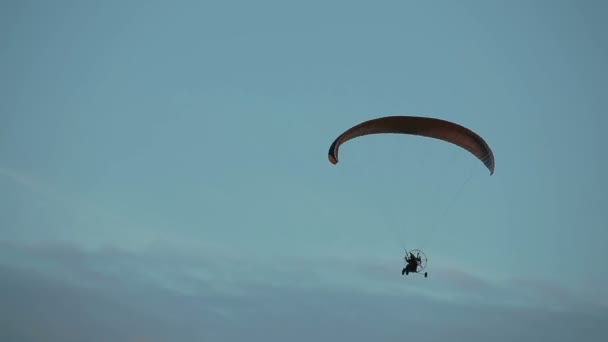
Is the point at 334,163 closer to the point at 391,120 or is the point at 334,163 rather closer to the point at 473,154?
the point at 391,120

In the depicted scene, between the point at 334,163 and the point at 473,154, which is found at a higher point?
the point at 473,154

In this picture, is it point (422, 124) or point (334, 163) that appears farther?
point (422, 124)

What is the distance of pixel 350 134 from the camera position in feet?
191

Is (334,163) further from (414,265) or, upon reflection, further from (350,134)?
(414,265)

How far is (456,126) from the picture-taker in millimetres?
58562

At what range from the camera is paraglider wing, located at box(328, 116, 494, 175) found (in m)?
58.4

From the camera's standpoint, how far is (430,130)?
59.4 m

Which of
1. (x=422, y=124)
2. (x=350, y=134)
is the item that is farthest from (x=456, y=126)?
(x=350, y=134)

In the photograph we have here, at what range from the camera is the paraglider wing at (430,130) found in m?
58.4

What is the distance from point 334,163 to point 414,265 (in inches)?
343

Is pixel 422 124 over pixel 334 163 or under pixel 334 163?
over

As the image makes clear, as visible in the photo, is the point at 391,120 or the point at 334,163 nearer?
the point at 334,163

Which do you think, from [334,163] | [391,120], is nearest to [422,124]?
[391,120]

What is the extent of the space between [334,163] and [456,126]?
867 cm
